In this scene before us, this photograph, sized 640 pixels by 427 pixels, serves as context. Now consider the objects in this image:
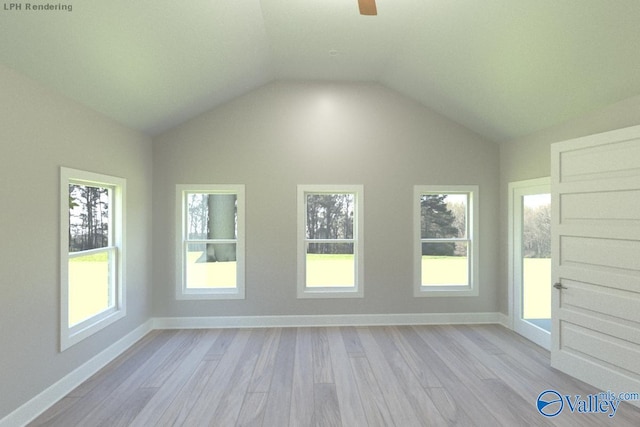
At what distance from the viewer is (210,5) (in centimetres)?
262

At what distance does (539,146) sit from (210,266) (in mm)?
4586

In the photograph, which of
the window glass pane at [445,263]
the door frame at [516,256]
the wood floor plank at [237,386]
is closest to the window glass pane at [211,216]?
the wood floor plank at [237,386]

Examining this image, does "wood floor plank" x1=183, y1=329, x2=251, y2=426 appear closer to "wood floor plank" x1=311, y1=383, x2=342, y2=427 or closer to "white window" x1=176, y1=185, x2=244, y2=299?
"wood floor plank" x1=311, y1=383, x2=342, y2=427

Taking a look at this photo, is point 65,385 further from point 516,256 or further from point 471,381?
point 516,256

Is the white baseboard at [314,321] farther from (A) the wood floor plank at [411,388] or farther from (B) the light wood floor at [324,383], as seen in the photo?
(A) the wood floor plank at [411,388]

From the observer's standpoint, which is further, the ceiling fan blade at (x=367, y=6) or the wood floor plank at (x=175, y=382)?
the wood floor plank at (x=175, y=382)

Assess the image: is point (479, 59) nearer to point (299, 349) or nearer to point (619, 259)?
point (619, 259)

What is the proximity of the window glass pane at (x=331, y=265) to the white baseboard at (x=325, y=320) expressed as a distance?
0.48 metres

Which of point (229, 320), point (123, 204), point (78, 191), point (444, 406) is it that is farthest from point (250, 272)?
point (444, 406)

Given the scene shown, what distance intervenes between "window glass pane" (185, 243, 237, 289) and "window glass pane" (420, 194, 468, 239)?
112 inches

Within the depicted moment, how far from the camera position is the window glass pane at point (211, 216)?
4.47m

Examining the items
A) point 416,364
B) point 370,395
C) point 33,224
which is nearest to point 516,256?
point 416,364

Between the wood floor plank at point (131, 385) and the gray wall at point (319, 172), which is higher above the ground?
the gray wall at point (319, 172)

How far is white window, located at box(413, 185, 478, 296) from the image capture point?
4555 mm
